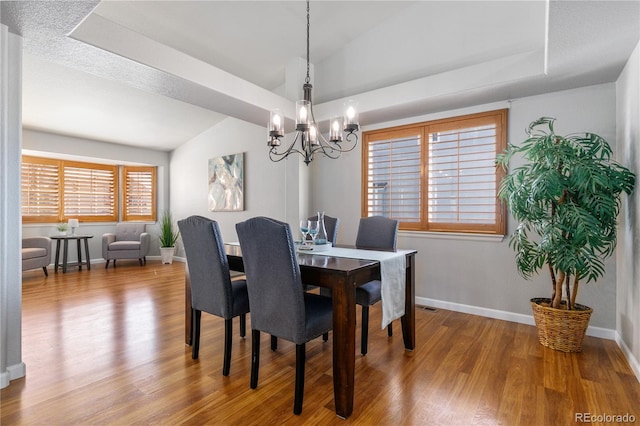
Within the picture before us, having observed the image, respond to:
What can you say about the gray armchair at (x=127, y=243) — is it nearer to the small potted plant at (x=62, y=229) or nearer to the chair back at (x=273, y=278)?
the small potted plant at (x=62, y=229)

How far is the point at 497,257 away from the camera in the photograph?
329cm

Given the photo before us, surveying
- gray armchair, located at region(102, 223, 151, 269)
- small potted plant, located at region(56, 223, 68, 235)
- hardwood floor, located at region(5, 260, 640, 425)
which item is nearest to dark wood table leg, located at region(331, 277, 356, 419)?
hardwood floor, located at region(5, 260, 640, 425)

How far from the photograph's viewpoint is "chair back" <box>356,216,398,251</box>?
9.62 feet

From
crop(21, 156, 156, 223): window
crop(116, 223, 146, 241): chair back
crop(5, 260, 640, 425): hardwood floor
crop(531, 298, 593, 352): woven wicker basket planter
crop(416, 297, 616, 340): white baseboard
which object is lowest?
crop(5, 260, 640, 425): hardwood floor

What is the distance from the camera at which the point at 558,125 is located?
3.00m

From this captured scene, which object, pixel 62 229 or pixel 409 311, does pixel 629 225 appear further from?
pixel 62 229

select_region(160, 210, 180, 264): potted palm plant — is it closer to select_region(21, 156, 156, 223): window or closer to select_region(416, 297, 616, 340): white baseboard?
select_region(21, 156, 156, 223): window

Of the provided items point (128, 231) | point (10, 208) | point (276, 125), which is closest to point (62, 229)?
point (128, 231)

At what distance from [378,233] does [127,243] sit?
5247 mm

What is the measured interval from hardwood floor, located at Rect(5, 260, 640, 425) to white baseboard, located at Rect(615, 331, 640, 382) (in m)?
0.05

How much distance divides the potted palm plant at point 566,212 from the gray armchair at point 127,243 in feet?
20.5

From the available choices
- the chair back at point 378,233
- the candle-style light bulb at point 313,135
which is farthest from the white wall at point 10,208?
the chair back at point 378,233

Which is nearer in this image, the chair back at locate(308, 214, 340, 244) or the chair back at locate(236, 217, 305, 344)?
the chair back at locate(236, 217, 305, 344)

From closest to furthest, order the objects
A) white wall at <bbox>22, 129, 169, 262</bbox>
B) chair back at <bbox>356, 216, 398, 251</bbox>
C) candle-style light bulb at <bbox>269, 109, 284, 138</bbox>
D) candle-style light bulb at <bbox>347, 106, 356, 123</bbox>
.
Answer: candle-style light bulb at <bbox>347, 106, 356, 123</bbox> → candle-style light bulb at <bbox>269, 109, 284, 138</bbox> → chair back at <bbox>356, 216, 398, 251</bbox> → white wall at <bbox>22, 129, 169, 262</bbox>
